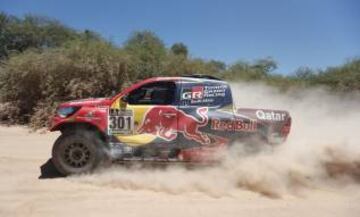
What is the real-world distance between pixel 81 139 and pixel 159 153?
1499mm

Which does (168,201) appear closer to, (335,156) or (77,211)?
(77,211)

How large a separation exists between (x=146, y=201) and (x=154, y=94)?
240 cm

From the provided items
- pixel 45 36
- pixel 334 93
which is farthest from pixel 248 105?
pixel 45 36

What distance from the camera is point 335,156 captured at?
9133 mm

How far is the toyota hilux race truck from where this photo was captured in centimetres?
903

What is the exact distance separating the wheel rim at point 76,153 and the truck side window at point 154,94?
1261 millimetres

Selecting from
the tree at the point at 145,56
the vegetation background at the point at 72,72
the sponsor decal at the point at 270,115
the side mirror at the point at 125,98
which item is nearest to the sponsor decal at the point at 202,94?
the sponsor decal at the point at 270,115

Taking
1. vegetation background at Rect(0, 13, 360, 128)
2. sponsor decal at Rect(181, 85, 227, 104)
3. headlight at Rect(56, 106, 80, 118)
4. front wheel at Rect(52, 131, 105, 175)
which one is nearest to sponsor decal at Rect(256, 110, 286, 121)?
sponsor decal at Rect(181, 85, 227, 104)

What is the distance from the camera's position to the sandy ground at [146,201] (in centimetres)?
725

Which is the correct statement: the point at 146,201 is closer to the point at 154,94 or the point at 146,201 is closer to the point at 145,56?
the point at 154,94

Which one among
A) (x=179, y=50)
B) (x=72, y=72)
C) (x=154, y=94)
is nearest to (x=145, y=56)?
(x=72, y=72)

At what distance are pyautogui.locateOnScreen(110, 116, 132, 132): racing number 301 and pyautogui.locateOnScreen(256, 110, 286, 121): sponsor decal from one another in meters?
2.49

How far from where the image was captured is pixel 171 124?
29.9 feet

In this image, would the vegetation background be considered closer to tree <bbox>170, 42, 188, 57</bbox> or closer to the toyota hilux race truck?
tree <bbox>170, 42, 188, 57</bbox>
